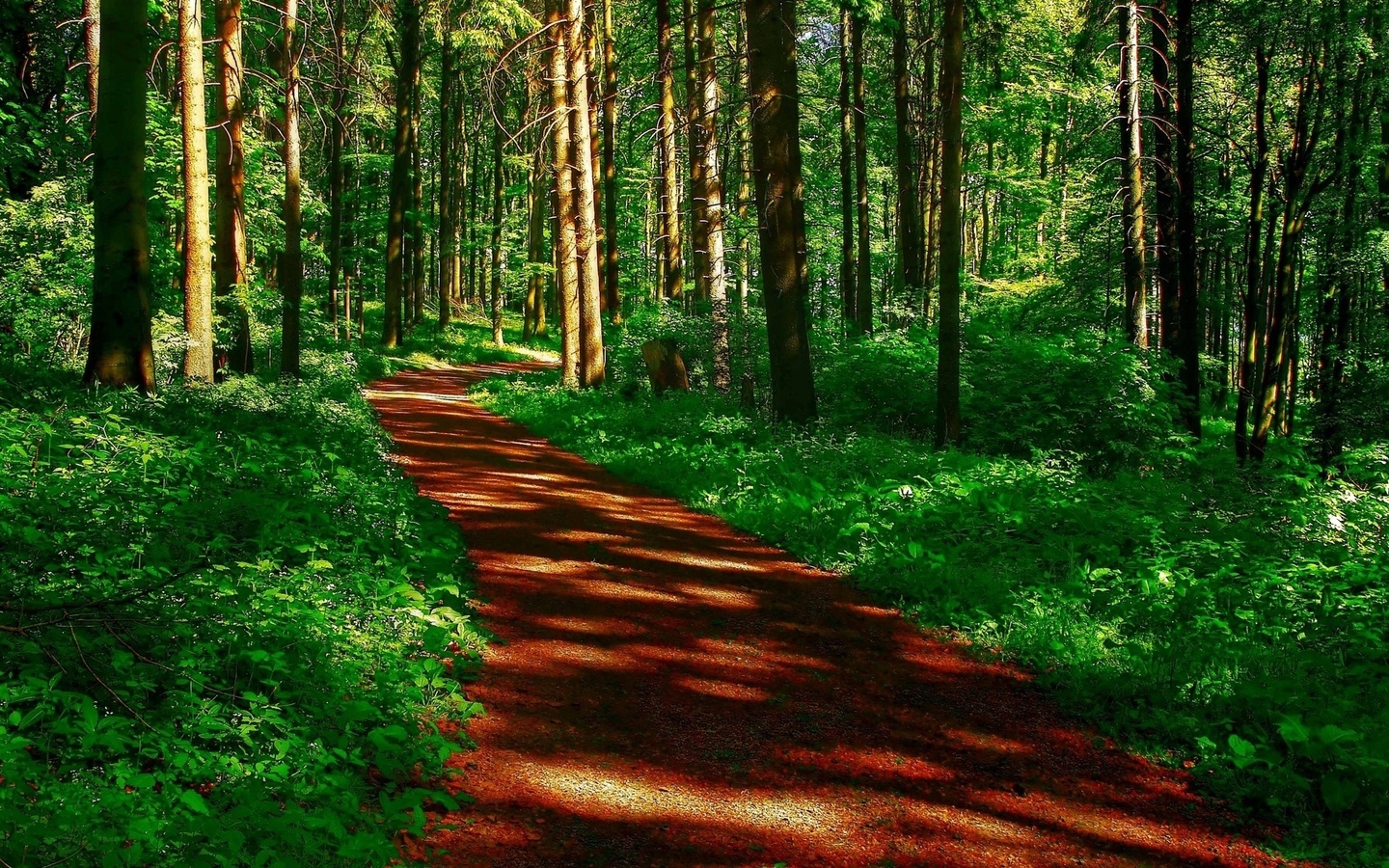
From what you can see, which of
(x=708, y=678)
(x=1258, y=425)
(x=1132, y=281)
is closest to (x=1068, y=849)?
(x=708, y=678)

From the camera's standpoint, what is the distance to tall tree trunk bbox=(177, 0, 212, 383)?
1249 cm

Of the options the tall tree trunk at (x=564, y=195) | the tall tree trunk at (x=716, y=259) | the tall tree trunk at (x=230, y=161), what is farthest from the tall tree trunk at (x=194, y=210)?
the tall tree trunk at (x=716, y=259)

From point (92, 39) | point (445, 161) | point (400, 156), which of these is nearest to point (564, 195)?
point (92, 39)

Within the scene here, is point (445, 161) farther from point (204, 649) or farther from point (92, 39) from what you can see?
point (204, 649)

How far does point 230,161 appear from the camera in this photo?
14.4m

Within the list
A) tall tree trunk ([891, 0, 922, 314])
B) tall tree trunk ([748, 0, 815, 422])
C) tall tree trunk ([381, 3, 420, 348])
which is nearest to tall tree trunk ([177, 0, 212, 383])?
tall tree trunk ([748, 0, 815, 422])

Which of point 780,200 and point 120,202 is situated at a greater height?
point 780,200

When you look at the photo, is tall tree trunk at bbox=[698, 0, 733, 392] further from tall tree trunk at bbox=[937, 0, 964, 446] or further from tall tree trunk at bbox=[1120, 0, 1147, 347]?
tall tree trunk at bbox=[1120, 0, 1147, 347]

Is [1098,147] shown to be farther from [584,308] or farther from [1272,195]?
[584,308]

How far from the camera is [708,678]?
230 inches

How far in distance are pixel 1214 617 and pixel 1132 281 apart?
45.4 feet

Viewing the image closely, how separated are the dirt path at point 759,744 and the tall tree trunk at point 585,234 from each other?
430 inches

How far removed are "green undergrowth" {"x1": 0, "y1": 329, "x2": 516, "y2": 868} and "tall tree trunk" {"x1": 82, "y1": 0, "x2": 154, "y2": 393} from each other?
69 cm

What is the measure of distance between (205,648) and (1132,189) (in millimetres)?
18563
